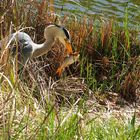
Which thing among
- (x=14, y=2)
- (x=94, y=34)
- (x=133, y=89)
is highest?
(x=14, y=2)

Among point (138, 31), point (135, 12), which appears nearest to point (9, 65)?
point (138, 31)

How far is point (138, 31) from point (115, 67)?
0.86 meters

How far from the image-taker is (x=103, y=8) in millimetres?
8875

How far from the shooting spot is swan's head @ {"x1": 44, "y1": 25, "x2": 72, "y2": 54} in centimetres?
535

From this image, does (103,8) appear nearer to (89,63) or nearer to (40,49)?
(89,63)

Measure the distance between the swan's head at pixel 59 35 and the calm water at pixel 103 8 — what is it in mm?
2466

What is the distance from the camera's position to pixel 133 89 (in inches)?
228

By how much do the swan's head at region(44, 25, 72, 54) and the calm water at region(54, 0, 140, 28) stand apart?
2.47m

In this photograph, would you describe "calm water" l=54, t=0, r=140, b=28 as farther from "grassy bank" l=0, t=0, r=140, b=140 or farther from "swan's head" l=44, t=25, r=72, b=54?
"swan's head" l=44, t=25, r=72, b=54

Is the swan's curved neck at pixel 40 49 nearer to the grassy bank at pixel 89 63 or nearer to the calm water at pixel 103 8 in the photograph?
the grassy bank at pixel 89 63

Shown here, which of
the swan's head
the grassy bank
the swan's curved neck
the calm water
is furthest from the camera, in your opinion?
the calm water

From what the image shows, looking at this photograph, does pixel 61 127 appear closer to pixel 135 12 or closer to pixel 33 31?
pixel 33 31

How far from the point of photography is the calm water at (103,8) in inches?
327

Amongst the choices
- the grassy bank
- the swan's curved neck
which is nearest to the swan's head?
the swan's curved neck
